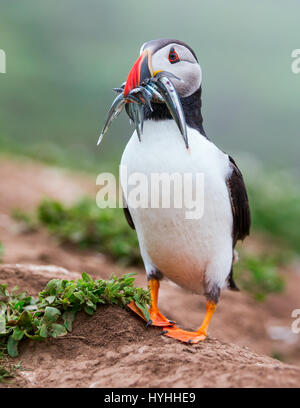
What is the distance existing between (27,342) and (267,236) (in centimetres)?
677

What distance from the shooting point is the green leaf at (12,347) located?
10.9ft

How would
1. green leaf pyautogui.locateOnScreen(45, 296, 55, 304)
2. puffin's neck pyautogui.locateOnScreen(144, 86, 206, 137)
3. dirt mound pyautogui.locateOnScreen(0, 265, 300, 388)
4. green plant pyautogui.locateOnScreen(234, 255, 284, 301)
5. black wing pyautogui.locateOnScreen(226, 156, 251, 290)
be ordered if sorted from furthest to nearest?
green plant pyautogui.locateOnScreen(234, 255, 284, 301)
black wing pyautogui.locateOnScreen(226, 156, 251, 290)
puffin's neck pyautogui.locateOnScreen(144, 86, 206, 137)
green leaf pyautogui.locateOnScreen(45, 296, 55, 304)
dirt mound pyautogui.locateOnScreen(0, 265, 300, 388)

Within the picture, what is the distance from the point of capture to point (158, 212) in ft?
12.1

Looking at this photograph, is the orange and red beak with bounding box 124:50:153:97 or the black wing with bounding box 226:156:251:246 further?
the black wing with bounding box 226:156:251:246

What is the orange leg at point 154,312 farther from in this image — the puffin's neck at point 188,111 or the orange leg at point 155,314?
the puffin's neck at point 188,111

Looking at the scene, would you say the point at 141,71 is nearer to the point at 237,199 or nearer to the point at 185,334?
the point at 237,199

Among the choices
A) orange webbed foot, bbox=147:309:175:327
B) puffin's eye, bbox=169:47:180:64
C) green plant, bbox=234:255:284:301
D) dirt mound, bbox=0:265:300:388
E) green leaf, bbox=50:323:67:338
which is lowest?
green plant, bbox=234:255:284:301

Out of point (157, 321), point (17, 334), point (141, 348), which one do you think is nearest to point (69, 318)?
point (17, 334)

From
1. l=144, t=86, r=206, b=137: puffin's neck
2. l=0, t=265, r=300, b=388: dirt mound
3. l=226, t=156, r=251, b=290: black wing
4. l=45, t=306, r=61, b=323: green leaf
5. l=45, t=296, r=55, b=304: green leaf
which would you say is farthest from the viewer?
l=226, t=156, r=251, b=290: black wing

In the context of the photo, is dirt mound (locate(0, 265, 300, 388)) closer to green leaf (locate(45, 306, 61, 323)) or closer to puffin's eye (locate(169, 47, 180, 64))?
green leaf (locate(45, 306, 61, 323))

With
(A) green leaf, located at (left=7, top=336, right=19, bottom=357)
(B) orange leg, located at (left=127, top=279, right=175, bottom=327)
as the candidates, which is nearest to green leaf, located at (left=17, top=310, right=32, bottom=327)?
(A) green leaf, located at (left=7, top=336, right=19, bottom=357)

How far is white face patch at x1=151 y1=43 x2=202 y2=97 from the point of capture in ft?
11.8

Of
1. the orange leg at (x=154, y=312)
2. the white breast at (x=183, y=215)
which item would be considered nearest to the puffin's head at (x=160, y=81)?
the white breast at (x=183, y=215)

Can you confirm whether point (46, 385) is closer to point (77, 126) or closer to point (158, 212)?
point (158, 212)
